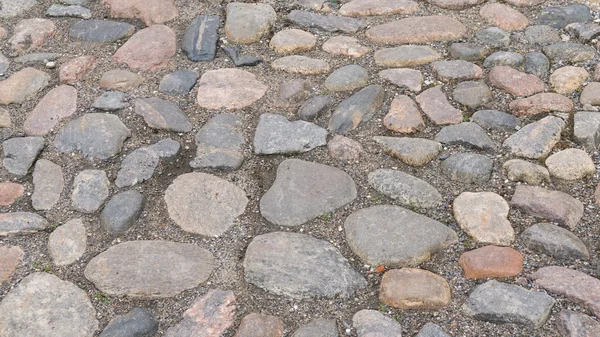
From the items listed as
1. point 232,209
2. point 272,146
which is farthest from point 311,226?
point 272,146

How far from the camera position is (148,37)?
3.08 m

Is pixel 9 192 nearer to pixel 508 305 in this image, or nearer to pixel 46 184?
pixel 46 184

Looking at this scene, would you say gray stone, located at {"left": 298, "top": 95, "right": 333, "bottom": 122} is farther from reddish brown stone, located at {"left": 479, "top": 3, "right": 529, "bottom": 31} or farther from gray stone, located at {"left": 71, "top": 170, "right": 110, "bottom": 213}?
reddish brown stone, located at {"left": 479, "top": 3, "right": 529, "bottom": 31}

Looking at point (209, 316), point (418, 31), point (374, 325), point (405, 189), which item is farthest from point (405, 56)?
point (209, 316)

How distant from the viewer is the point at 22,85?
9.22 feet

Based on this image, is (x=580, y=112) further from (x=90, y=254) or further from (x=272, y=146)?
(x=90, y=254)

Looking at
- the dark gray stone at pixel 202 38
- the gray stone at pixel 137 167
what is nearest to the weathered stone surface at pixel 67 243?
the gray stone at pixel 137 167

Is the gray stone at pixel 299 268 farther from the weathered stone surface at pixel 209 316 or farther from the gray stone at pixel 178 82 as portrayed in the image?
the gray stone at pixel 178 82

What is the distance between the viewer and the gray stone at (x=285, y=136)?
245cm

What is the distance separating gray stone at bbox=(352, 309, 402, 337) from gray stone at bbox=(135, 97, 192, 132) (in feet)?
3.72

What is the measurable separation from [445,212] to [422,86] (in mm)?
755

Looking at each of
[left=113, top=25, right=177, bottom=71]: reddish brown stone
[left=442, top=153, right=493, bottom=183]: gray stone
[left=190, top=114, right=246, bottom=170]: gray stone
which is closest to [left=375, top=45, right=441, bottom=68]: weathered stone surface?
[left=442, top=153, right=493, bottom=183]: gray stone

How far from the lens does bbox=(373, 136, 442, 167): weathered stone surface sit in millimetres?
2369

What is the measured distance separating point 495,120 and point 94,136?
1.62 meters
